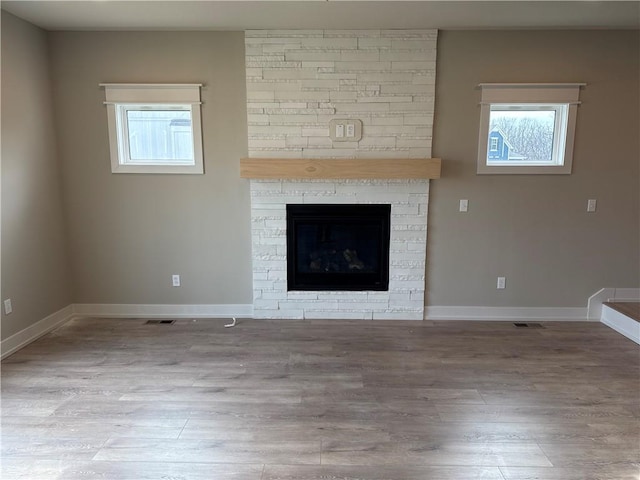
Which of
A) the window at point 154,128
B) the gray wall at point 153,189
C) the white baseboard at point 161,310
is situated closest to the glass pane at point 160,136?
the window at point 154,128

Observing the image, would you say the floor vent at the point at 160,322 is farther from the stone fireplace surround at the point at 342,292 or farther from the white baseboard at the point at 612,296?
the white baseboard at the point at 612,296

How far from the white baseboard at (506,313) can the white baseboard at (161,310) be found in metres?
1.86

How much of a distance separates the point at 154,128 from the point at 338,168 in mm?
1745

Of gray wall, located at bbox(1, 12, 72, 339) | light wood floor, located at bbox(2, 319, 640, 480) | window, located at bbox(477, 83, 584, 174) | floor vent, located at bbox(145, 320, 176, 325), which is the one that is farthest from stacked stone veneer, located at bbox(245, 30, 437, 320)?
gray wall, located at bbox(1, 12, 72, 339)

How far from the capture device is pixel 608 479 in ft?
5.90

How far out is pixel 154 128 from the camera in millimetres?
3596

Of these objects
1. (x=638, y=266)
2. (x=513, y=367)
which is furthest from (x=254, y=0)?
(x=638, y=266)

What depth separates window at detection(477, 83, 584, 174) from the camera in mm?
3400

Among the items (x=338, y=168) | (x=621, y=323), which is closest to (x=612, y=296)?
(x=621, y=323)

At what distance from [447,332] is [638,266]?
6.41ft

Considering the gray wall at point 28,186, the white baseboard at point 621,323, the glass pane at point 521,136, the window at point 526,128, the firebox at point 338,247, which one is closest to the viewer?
the gray wall at point 28,186

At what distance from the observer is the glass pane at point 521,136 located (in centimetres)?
353

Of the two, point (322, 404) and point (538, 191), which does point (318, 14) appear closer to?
point (538, 191)

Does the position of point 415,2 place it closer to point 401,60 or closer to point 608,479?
point 401,60
